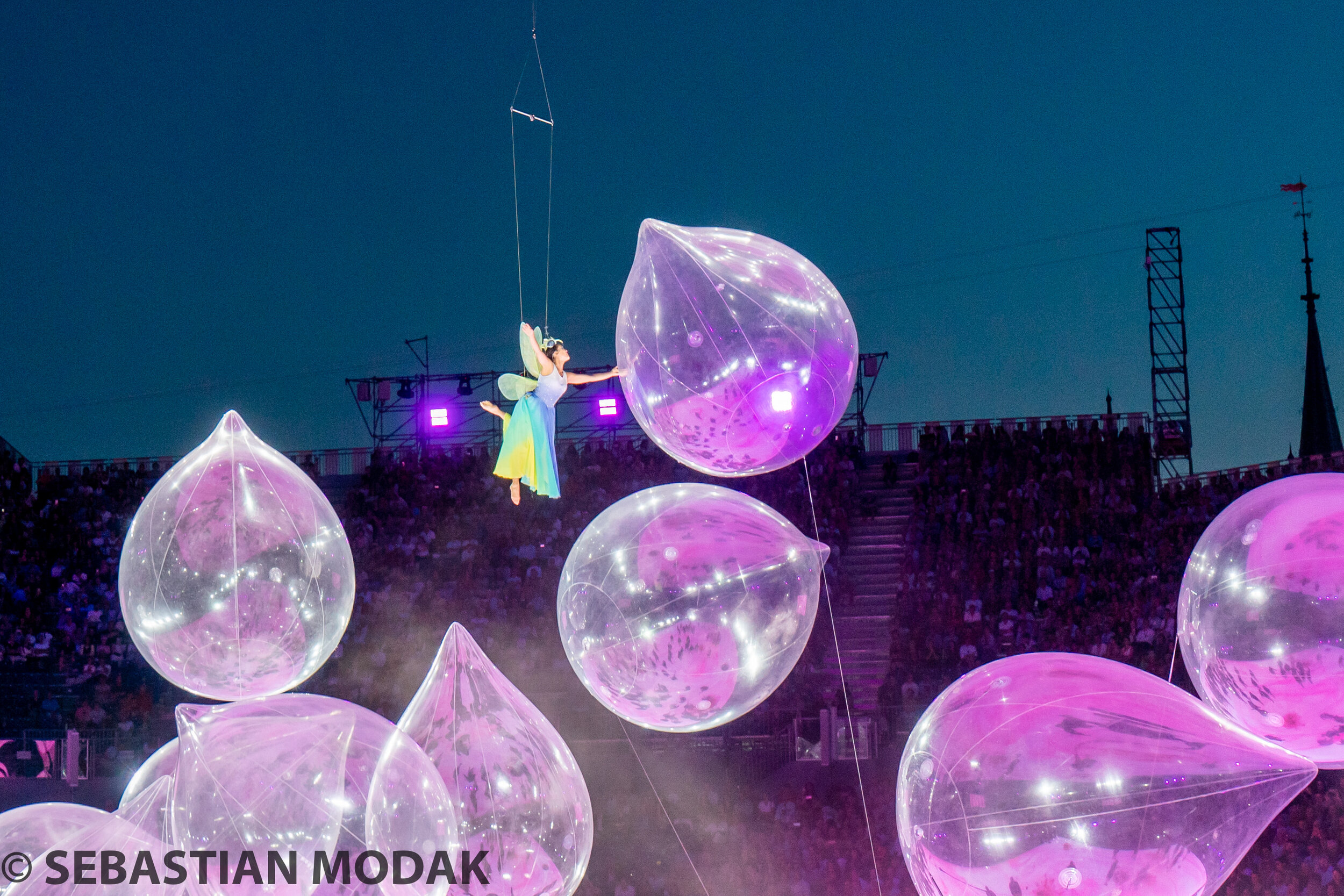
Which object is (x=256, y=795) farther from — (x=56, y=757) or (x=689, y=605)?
(x=56, y=757)

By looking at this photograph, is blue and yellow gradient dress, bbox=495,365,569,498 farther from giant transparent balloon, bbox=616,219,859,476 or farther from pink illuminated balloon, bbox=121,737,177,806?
pink illuminated balloon, bbox=121,737,177,806

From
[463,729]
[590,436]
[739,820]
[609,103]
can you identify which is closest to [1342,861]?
[739,820]

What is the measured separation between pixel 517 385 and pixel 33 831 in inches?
96.7

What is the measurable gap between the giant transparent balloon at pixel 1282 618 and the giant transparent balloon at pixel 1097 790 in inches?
14.9

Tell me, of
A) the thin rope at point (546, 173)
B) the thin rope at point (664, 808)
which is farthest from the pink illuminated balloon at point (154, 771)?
the thin rope at point (546, 173)

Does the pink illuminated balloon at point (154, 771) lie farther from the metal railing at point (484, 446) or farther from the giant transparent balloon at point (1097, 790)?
the metal railing at point (484, 446)

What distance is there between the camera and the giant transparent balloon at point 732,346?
4.46 m

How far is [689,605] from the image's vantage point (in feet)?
14.7

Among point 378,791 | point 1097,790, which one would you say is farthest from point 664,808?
point 1097,790

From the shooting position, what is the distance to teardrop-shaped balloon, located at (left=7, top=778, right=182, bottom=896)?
4078 millimetres

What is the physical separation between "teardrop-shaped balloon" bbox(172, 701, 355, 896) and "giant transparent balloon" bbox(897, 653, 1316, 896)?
1895mm

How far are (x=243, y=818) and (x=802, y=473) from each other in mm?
9470

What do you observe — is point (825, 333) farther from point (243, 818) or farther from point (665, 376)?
point (243, 818)

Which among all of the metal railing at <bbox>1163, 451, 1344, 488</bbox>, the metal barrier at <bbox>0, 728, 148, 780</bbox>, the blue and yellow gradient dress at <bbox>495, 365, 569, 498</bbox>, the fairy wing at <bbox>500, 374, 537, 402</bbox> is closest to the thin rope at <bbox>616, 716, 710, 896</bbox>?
the blue and yellow gradient dress at <bbox>495, 365, 569, 498</bbox>
